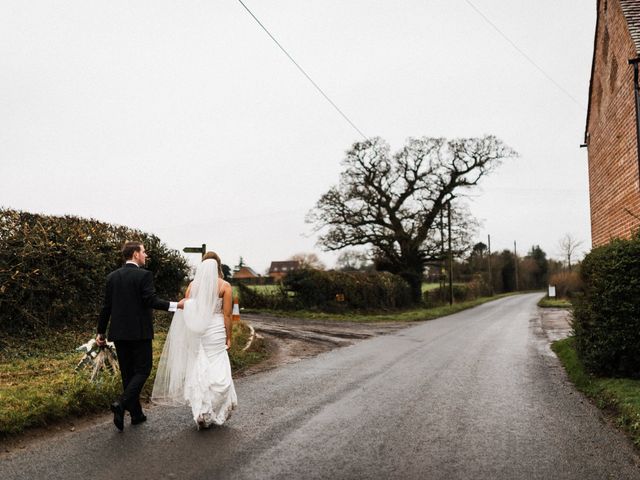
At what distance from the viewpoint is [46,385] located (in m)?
7.04

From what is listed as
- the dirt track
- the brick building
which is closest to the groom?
the dirt track

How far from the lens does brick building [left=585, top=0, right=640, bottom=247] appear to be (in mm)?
11052

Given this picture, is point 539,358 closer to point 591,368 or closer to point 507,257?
point 591,368

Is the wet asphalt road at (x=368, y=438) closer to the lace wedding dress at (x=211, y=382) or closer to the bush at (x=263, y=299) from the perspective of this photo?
the lace wedding dress at (x=211, y=382)

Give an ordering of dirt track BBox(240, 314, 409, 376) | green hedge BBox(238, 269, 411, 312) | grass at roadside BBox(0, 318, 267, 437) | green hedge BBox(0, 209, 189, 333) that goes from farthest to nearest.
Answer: green hedge BBox(238, 269, 411, 312) < dirt track BBox(240, 314, 409, 376) < green hedge BBox(0, 209, 189, 333) < grass at roadside BBox(0, 318, 267, 437)

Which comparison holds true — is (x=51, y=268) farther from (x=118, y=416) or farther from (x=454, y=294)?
(x=454, y=294)

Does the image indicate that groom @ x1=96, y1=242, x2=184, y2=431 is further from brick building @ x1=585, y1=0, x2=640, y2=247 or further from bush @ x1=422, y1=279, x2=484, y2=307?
bush @ x1=422, y1=279, x2=484, y2=307

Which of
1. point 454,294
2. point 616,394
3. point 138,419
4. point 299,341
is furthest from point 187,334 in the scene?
point 454,294

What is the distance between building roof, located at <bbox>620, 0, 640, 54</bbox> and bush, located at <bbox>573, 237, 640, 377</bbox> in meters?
4.92

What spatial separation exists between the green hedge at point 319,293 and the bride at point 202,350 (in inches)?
923

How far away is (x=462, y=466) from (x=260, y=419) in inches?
99.9

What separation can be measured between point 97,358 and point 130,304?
1.68m

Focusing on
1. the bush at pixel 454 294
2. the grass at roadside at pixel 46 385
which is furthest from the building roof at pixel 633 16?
the bush at pixel 454 294

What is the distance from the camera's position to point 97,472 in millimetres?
4465
